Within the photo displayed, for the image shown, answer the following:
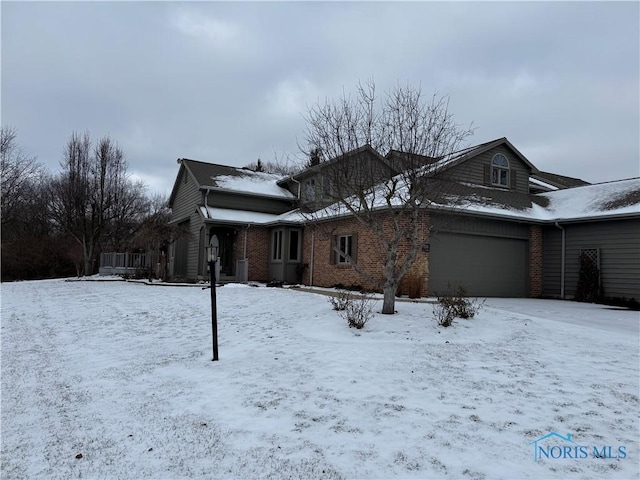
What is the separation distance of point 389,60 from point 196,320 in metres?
8.15

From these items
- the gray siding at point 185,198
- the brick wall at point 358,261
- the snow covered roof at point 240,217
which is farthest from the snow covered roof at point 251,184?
the brick wall at point 358,261

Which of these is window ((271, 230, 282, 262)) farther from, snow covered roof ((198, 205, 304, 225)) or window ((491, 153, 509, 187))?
window ((491, 153, 509, 187))

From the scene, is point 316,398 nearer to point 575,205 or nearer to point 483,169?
point 483,169

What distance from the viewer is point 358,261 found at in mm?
16000

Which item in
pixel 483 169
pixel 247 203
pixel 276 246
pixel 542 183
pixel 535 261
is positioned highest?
pixel 542 183

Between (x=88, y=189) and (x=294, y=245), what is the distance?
57.8 feet

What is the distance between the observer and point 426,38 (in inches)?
473

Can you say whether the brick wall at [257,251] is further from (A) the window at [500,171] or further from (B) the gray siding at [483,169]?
Answer: (A) the window at [500,171]

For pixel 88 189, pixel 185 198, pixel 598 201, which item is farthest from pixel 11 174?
pixel 598 201

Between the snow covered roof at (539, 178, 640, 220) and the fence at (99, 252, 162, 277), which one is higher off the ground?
the snow covered roof at (539, 178, 640, 220)

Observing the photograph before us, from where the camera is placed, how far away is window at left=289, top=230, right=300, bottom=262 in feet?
64.6

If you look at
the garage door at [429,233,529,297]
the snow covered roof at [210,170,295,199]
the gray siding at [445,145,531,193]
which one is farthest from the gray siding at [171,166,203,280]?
the gray siding at [445,145,531,193]

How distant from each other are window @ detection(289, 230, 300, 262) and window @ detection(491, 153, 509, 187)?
8.55 m

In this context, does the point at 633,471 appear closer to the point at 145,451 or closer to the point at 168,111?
the point at 145,451
